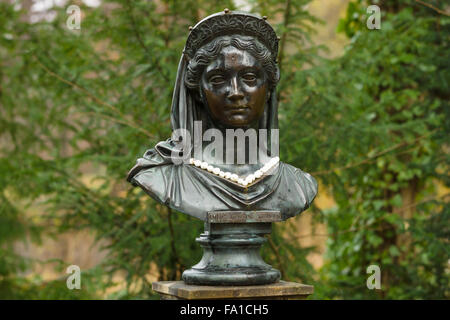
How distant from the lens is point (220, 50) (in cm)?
305

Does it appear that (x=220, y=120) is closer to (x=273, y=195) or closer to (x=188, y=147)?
(x=188, y=147)

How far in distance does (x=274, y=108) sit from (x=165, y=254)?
1564 mm

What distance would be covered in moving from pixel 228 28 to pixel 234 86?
289 millimetres

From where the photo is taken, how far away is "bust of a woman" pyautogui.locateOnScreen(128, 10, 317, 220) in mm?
3043

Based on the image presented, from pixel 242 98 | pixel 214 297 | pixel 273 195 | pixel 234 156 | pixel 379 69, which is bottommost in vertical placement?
pixel 214 297

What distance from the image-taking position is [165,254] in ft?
14.4

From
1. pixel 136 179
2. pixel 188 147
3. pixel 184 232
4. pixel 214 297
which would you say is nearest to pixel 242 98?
pixel 188 147

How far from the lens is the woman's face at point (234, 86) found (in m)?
3.03

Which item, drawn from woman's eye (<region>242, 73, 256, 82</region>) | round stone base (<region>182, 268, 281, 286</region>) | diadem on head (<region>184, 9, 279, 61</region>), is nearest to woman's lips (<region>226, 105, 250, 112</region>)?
woman's eye (<region>242, 73, 256, 82</region>)

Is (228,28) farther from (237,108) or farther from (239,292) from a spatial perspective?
(239,292)

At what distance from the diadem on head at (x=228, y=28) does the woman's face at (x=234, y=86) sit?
10 centimetres

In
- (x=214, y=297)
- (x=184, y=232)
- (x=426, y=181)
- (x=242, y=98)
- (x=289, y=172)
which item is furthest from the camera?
(x=426, y=181)

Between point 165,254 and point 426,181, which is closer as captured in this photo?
point 165,254

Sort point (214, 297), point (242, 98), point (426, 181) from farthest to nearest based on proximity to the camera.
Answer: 1. point (426, 181)
2. point (242, 98)
3. point (214, 297)
